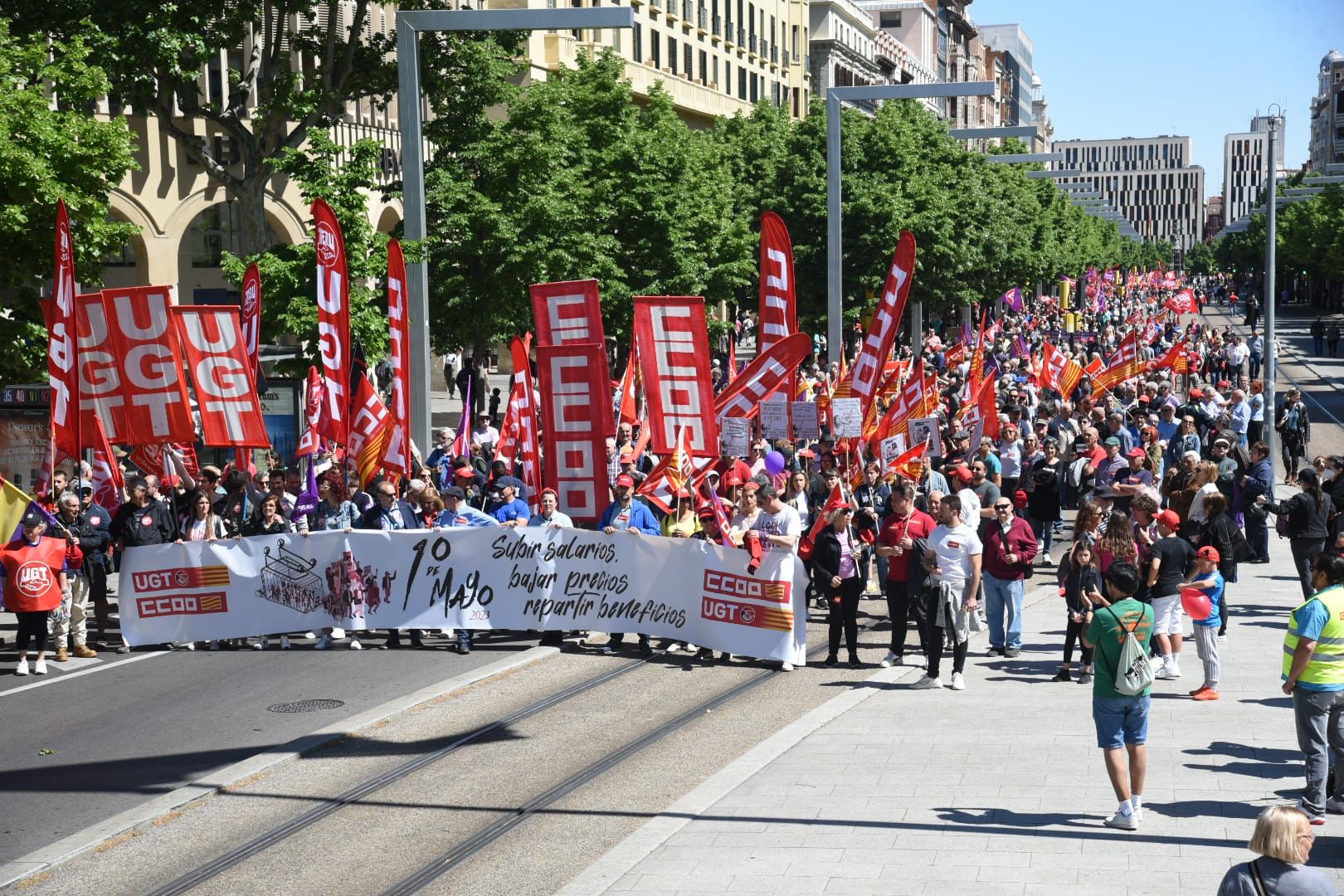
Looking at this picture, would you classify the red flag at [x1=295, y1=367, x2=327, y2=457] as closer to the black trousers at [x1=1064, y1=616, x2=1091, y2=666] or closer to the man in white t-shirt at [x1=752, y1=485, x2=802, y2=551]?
the man in white t-shirt at [x1=752, y1=485, x2=802, y2=551]

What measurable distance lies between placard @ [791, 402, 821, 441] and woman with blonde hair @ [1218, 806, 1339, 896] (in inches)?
565

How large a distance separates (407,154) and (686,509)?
16.4ft

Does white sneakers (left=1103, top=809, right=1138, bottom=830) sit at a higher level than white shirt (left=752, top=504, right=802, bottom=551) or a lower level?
lower

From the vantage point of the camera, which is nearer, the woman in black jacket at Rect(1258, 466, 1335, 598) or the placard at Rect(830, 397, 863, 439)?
the woman in black jacket at Rect(1258, 466, 1335, 598)

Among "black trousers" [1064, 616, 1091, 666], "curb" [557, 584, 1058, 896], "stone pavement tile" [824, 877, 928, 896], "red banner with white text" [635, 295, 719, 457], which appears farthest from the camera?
"red banner with white text" [635, 295, 719, 457]

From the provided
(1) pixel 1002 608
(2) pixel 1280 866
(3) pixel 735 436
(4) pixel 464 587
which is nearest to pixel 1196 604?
(1) pixel 1002 608

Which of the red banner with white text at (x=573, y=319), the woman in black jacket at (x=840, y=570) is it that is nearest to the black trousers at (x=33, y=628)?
the red banner with white text at (x=573, y=319)

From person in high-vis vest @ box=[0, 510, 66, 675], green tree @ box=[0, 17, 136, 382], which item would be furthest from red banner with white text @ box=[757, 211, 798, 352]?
green tree @ box=[0, 17, 136, 382]

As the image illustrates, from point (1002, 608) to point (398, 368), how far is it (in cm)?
615

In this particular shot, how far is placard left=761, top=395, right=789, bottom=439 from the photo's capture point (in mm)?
17656

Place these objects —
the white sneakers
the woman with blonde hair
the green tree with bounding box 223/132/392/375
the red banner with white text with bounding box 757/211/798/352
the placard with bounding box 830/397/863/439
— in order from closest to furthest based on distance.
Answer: the woman with blonde hair
the white sneakers
the placard with bounding box 830/397/863/439
the red banner with white text with bounding box 757/211/798/352
the green tree with bounding box 223/132/392/375

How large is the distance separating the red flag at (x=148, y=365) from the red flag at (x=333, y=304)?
139cm

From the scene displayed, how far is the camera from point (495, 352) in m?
55.6

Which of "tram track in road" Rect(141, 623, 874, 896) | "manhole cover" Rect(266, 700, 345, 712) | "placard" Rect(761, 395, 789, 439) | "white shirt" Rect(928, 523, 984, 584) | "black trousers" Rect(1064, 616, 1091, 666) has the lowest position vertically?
"tram track in road" Rect(141, 623, 874, 896)
